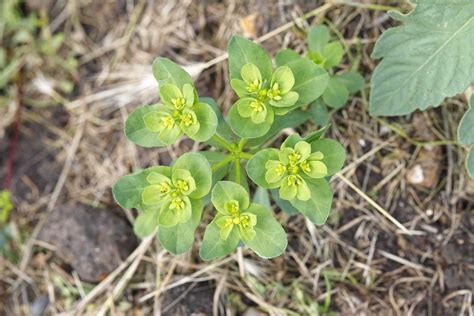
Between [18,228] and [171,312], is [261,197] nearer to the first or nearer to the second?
[171,312]

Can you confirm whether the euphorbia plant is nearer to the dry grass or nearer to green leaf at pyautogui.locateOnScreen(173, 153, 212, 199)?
green leaf at pyautogui.locateOnScreen(173, 153, 212, 199)

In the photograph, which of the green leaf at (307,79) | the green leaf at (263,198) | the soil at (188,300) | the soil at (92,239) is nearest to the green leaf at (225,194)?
the green leaf at (307,79)

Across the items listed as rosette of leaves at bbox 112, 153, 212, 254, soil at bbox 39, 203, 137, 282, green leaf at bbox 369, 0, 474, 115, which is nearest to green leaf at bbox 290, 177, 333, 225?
rosette of leaves at bbox 112, 153, 212, 254

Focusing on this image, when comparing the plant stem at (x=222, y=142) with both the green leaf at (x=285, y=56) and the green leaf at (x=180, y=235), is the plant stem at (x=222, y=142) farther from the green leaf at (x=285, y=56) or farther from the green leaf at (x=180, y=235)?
the green leaf at (x=285, y=56)

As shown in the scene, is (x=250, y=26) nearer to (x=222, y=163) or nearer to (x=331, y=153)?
(x=222, y=163)

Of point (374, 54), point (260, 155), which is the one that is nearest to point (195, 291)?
point (260, 155)

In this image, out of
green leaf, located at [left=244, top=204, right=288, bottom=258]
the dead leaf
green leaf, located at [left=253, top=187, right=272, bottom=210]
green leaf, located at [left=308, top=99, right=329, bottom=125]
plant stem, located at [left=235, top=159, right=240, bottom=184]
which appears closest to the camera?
green leaf, located at [left=244, top=204, right=288, bottom=258]

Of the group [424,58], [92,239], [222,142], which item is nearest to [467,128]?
[424,58]
